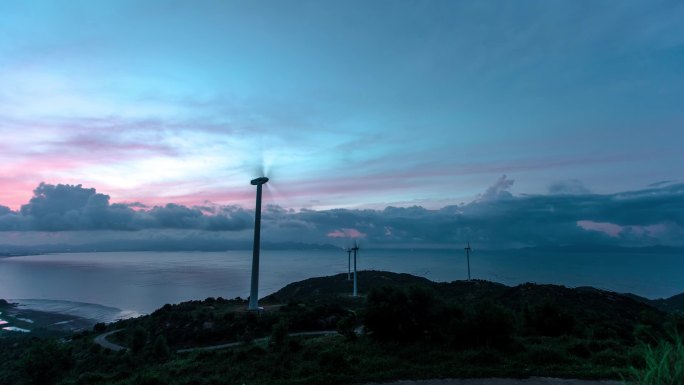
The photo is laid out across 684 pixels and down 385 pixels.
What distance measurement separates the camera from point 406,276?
134m

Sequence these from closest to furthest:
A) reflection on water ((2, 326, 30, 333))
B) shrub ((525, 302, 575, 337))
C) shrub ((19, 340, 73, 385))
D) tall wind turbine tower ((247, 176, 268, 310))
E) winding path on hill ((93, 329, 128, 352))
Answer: shrub ((19, 340, 73, 385))
shrub ((525, 302, 575, 337))
winding path on hill ((93, 329, 128, 352))
tall wind turbine tower ((247, 176, 268, 310))
reflection on water ((2, 326, 30, 333))

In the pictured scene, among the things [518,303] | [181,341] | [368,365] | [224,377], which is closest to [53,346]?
[181,341]

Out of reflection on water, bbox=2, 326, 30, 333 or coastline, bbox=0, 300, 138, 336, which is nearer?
reflection on water, bbox=2, 326, 30, 333

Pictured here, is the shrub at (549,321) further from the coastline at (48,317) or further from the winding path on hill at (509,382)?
the coastline at (48,317)

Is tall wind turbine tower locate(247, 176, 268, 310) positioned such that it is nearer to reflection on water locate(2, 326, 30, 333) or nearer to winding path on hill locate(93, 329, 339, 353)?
winding path on hill locate(93, 329, 339, 353)

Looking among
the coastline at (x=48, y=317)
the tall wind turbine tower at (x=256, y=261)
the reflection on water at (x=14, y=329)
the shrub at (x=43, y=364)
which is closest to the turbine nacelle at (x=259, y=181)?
the tall wind turbine tower at (x=256, y=261)

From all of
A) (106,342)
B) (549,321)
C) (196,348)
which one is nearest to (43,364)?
(196,348)

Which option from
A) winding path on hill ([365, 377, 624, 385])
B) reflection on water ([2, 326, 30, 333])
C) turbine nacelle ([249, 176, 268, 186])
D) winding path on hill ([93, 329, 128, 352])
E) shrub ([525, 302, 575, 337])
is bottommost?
reflection on water ([2, 326, 30, 333])

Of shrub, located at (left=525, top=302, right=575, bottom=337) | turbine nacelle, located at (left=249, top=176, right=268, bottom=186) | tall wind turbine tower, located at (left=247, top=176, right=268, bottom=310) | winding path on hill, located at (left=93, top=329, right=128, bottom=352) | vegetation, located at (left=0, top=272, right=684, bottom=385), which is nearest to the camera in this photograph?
vegetation, located at (left=0, top=272, right=684, bottom=385)

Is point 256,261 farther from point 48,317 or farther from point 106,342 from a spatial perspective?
point 48,317

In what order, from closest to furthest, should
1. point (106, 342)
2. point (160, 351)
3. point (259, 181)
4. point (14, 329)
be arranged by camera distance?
point (160, 351)
point (106, 342)
point (259, 181)
point (14, 329)

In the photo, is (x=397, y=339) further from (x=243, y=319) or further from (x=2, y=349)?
(x=2, y=349)

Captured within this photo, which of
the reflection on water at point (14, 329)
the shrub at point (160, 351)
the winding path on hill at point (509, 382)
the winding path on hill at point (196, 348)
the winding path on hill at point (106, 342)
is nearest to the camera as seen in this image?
the winding path on hill at point (509, 382)

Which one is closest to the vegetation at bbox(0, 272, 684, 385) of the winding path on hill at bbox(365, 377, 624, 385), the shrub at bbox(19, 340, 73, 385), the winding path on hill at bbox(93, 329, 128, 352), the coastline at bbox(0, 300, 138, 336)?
the shrub at bbox(19, 340, 73, 385)
